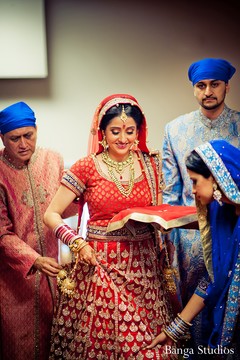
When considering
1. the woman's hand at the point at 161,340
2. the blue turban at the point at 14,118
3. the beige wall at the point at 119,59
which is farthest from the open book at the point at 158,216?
the beige wall at the point at 119,59

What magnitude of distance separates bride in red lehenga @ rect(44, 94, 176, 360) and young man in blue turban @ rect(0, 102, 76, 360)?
1.42ft

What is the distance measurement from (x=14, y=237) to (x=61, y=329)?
596 mm

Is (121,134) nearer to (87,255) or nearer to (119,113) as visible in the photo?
(119,113)

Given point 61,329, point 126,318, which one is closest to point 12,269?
point 61,329

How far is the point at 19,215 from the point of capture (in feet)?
12.2

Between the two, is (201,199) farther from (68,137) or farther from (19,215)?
(68,137)

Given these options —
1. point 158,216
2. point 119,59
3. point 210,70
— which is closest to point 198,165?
point 158,216

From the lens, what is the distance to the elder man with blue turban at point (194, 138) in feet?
13.6

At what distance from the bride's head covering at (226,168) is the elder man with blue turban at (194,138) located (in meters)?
1.26

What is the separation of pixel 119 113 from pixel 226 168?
28.1 inches

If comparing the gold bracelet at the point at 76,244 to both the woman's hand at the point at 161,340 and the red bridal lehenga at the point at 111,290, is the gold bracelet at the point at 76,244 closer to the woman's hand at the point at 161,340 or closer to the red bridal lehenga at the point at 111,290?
the red bridal lehenga at the point at 111,290

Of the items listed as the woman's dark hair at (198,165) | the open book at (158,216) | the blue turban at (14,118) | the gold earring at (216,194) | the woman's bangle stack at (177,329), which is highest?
the blue turban at (14,118)

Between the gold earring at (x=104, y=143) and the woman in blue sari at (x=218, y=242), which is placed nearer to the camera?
the woman in blue sari at (x=218, y=242)

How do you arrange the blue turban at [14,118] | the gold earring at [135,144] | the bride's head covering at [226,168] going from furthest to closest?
the blue turban at [14,118]
the gold earring at [135,144]
the bride's head covering at [226,168]
